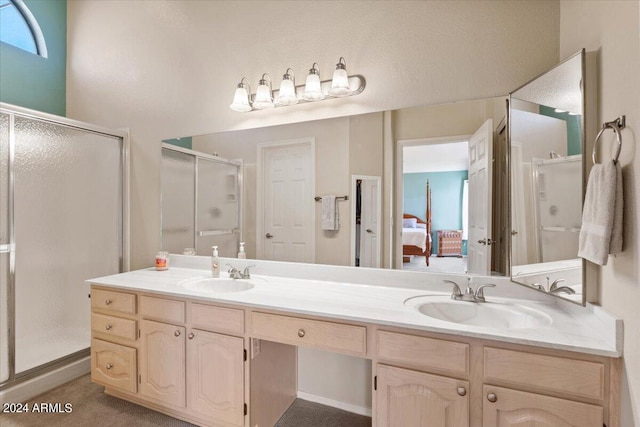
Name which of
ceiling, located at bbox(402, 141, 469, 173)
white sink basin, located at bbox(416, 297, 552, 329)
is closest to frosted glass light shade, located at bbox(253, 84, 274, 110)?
ceiling, located at bbox(402, 141, 469, 173)

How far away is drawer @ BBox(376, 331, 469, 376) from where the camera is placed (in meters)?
1.18

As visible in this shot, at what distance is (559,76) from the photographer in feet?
4.39

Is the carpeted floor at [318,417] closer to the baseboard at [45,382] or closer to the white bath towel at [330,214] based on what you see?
the white bath towel at [330,214]

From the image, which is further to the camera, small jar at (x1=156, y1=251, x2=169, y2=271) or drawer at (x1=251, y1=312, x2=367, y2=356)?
small jar at (x1=156, y1=251, x2=169, y2=271)

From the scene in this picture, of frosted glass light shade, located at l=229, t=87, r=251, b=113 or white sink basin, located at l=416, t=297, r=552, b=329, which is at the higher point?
frosted glass light shade, located at l=229, t=87, r=251, b=113

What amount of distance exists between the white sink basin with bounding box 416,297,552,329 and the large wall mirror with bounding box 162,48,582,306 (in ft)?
0.63

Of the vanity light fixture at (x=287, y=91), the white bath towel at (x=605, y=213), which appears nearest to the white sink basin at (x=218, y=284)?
the vanity light fixture at (x=287, y=91)

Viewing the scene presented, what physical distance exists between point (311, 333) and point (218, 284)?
863 millimetres

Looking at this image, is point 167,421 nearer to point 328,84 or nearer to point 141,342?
point 141,342

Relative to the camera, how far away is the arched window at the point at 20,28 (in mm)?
2621

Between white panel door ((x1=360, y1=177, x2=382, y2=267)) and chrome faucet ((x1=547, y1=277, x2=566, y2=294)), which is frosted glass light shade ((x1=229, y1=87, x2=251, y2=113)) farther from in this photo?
chrome faucet ((x1=547, y1=277, x2=566, y2=294))

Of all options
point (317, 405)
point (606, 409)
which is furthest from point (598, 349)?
point (317, 405)

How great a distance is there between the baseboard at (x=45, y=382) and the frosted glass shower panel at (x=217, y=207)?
1.28 meters

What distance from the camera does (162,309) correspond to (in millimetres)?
1783
